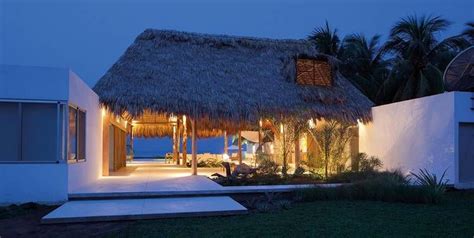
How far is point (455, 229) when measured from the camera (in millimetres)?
5980

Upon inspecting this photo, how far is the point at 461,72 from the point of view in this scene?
11000mm

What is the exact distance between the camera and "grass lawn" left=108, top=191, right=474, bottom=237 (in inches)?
227

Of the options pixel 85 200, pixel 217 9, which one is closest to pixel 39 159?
pixel 85 200

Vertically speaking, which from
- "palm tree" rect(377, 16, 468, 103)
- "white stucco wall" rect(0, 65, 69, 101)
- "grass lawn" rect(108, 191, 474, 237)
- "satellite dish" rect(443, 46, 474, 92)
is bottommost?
"grass lawn" rect(108, 191, 474, 237)

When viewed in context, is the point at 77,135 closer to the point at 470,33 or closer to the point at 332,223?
the point at 332,223

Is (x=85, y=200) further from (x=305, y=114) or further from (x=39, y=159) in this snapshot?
(x=305, y=114)

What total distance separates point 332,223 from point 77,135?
5.82 m

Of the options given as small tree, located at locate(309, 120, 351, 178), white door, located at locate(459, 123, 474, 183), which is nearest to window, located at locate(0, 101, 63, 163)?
small tree, located at locate(309, 120, 351, 178)

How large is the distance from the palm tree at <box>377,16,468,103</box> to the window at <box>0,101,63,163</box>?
43.3ft

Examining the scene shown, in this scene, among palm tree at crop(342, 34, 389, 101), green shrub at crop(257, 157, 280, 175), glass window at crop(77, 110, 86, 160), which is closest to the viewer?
glass window at crop(77, 110, 86, 160)

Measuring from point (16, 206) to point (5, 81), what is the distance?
7.47ft

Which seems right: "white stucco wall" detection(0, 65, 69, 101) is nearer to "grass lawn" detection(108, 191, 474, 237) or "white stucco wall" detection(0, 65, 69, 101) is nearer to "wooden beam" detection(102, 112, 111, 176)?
"grass lawn" detection(108, 191, 474, 237)

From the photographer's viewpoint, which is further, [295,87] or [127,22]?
[127,22]

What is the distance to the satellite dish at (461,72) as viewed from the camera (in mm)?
10906
